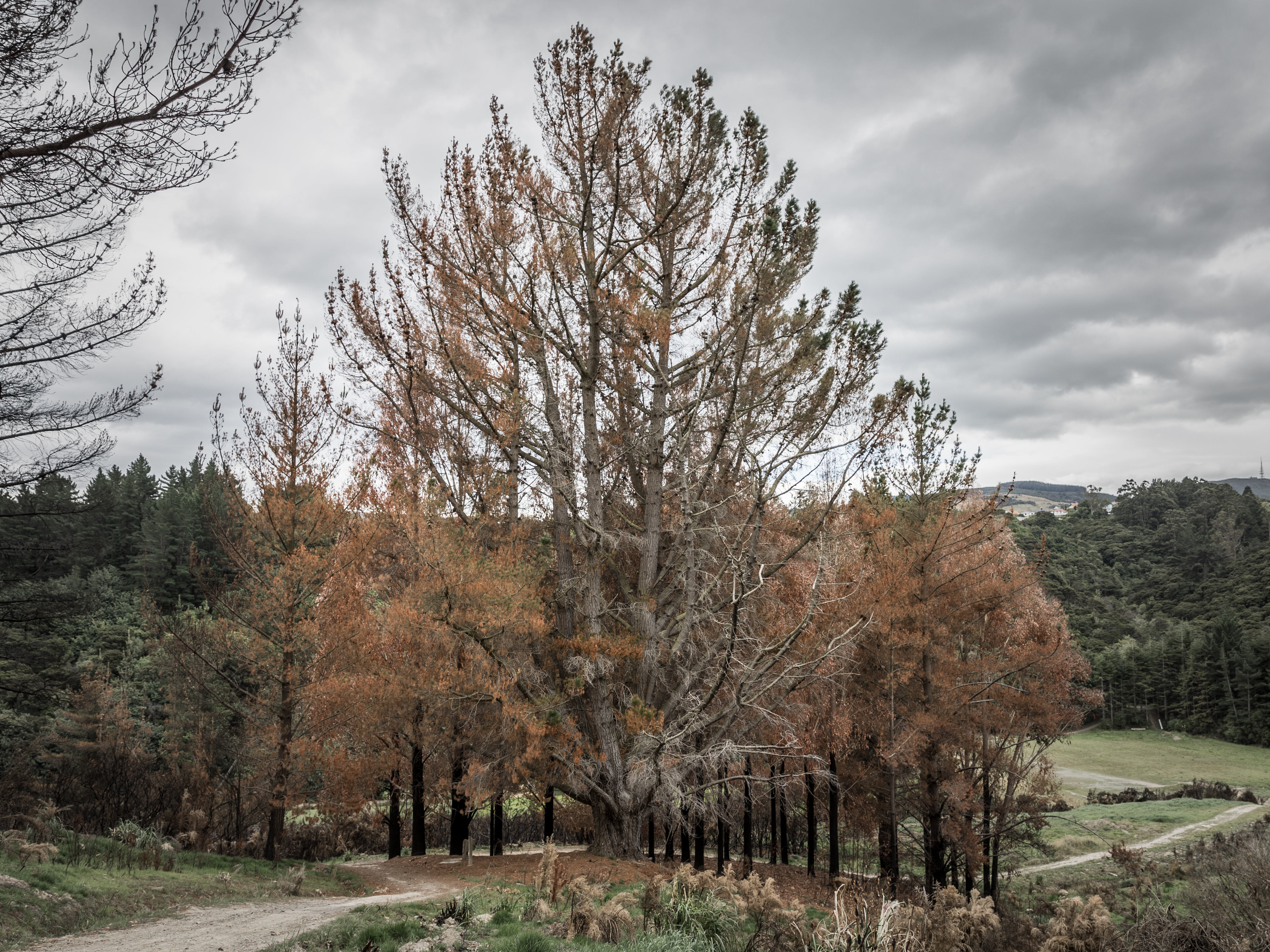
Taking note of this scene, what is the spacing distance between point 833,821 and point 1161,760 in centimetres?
4211

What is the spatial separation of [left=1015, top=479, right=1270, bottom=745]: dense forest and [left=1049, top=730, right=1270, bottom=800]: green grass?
3.39 m

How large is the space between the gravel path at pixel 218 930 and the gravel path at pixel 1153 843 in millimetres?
20960

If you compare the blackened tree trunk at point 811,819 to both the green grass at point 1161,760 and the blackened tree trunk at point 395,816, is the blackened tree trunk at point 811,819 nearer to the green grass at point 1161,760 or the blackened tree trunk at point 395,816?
the blackened tree trunk at point 395,816

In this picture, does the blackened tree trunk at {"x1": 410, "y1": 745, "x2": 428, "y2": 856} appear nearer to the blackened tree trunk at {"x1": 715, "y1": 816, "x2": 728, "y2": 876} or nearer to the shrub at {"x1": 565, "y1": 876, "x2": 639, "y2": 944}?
the blackened tree trunk at {"x1": 715, "y1": 816, "x2": 728, "y2": 876}

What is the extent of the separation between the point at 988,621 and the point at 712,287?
1071 cm

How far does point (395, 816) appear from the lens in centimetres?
→ 1647

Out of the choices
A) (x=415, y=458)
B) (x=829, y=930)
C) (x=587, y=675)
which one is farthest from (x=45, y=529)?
(x=829, y=930)

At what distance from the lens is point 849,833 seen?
78.1 ft

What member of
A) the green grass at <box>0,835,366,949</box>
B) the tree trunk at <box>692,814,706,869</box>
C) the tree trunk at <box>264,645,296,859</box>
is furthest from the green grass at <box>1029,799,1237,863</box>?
the green grass at <box>0,835,366,949</box>

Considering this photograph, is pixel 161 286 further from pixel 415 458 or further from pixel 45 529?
pixel 45 529

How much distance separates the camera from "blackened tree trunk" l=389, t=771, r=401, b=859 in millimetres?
16000

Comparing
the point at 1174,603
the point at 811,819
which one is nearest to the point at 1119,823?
the point at 811,819

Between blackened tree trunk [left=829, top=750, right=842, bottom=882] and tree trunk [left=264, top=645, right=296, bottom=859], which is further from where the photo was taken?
blackened tree trunk [left=829, top=750, right=842, bottom=882]

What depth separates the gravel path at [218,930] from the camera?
262 inches
